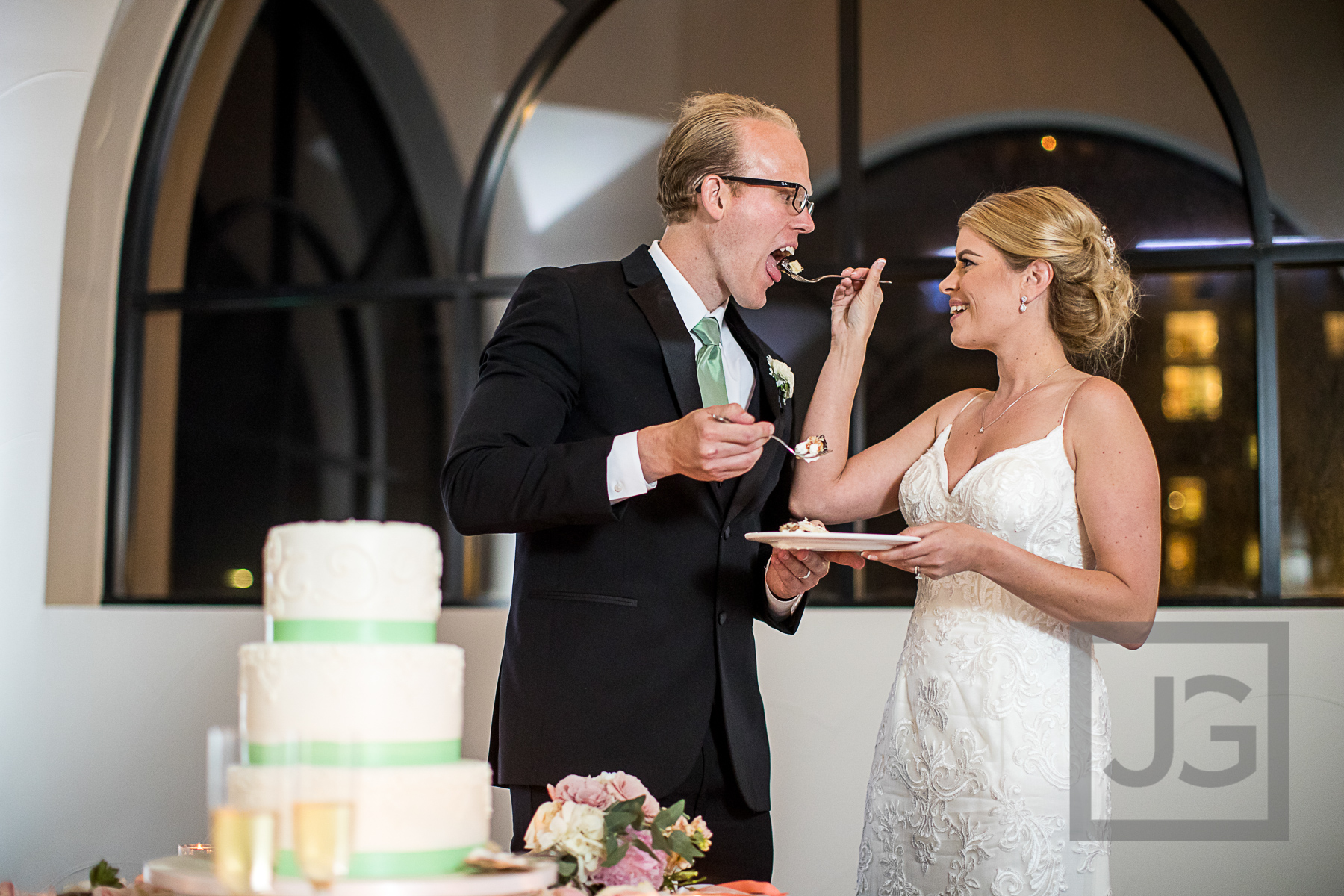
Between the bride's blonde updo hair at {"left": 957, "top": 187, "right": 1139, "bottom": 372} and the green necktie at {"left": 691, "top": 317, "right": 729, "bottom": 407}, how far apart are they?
72 centimetres

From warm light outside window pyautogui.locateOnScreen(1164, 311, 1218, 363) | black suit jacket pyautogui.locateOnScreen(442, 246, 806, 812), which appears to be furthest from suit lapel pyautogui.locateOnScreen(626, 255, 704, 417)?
warm light outside window pyautogui.locateOnScreen(1164, 311, 1218, 363)

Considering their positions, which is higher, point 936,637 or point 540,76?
point 540,76

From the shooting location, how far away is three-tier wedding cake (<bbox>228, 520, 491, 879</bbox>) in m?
1.13

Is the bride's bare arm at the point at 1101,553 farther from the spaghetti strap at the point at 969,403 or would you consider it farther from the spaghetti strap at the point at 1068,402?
the spaghetti strap at the point at 969,403

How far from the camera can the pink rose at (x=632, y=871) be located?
1354mm

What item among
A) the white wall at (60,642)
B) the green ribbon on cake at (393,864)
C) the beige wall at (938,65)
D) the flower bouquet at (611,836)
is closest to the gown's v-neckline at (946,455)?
the flower bouquet at (611,836)

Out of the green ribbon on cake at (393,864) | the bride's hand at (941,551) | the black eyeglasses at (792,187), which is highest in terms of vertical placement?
the black eyeglasses at (792,187)

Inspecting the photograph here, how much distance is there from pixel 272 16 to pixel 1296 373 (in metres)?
6.23

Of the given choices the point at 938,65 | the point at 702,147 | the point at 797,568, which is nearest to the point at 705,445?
the point at 797,568

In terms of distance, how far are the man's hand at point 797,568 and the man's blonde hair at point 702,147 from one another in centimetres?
70

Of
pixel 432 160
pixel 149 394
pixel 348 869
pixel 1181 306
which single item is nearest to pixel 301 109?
pixel 432 160

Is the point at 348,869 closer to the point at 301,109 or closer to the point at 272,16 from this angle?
the point at 272,16

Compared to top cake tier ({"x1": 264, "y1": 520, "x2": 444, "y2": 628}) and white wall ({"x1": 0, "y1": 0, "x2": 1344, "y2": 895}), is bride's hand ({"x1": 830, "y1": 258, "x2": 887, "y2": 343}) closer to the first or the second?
top cake tier ({"x1": 264, "y1": 520, "x2": 444, "y2": 628})

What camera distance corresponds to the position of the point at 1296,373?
4355 millimetres
